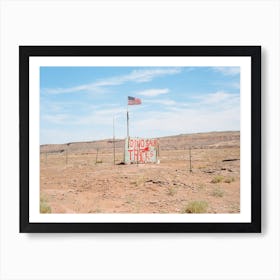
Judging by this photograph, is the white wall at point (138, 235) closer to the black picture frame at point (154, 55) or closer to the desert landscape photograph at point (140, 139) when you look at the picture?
the black picture frame at point (154, 55)

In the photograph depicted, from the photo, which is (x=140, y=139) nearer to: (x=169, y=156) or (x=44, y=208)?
(x=169, y=156)

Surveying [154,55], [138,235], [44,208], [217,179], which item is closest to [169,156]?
[217,179]

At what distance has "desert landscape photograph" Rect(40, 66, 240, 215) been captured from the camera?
240 cm

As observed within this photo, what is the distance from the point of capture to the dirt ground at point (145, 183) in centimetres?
240

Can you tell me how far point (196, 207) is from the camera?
2393 mm

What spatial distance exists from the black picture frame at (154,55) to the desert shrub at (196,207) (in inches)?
3.0

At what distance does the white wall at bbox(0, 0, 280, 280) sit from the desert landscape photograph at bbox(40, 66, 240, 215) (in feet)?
0.60

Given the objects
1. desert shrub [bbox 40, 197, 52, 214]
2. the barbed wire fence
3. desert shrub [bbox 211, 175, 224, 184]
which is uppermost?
the barbed wire fence

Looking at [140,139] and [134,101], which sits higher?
[134,101]

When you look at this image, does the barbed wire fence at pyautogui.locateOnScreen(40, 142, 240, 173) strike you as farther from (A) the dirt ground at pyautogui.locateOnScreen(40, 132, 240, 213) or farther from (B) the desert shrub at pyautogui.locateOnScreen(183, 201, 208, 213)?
(B) the desert shrub at pyautogui.locateOnScreen(183, 201, 208, 213)

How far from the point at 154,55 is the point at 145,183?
773 millimetres

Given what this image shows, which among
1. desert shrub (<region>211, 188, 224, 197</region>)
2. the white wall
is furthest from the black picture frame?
desert shrub (<region>211, 188, 224, 197</region>)
